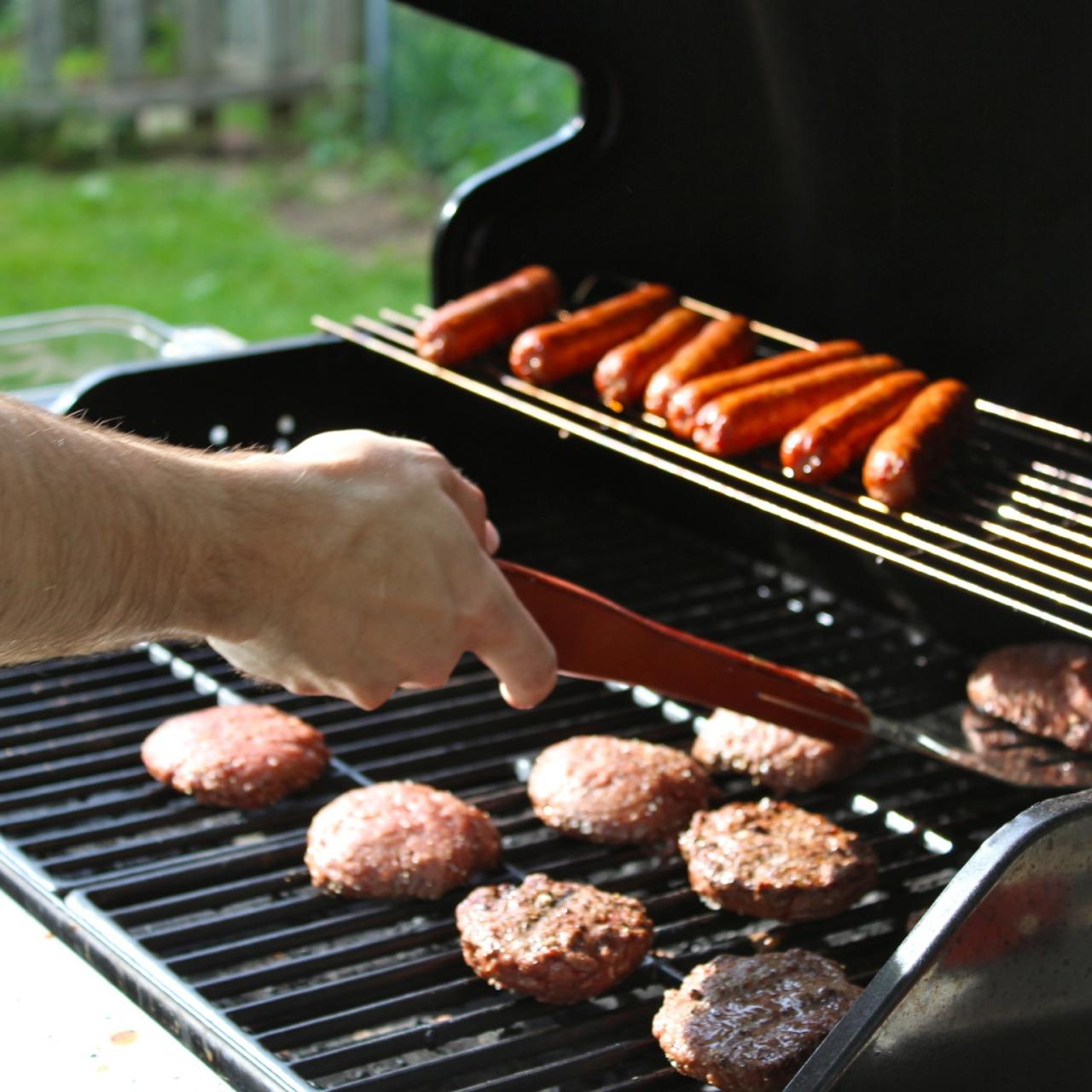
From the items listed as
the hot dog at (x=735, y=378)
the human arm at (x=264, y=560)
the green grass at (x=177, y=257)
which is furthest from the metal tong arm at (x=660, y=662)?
the green grass at (x=177, y=257)

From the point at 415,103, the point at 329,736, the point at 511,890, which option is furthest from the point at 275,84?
the point at 511,890

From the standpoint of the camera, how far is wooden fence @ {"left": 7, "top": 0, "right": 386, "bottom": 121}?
10.2m

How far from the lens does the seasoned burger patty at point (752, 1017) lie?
86.5 inches

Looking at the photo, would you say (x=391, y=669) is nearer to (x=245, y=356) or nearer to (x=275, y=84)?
(x=245, y=356)

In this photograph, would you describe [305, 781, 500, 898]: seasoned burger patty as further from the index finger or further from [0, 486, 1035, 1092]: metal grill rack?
the index finger

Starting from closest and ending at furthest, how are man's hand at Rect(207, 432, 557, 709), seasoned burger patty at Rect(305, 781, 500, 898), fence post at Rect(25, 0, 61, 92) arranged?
man's hand at Rect(207, 432, 557, 709) → seasoned burger patty at Rect(305, 781, 500, 898) → fence post at Rect(25, 0, 61, 92)

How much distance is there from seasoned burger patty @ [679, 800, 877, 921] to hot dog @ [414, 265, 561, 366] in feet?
3.83

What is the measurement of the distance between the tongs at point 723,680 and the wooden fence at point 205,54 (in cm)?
851

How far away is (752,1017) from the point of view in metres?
2.29

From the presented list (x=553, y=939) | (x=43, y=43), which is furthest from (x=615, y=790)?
(x=43, y=43)

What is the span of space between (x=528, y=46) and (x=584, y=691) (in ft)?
4.46

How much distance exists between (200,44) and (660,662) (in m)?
8.87

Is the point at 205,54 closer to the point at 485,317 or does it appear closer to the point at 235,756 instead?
the point at 485,317

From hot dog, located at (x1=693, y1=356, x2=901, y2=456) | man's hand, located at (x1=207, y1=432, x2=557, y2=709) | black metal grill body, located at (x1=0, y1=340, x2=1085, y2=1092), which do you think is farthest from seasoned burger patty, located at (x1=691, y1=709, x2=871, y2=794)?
man's hand, located at (x1=207, y1=432, x2=557, y2=709)
